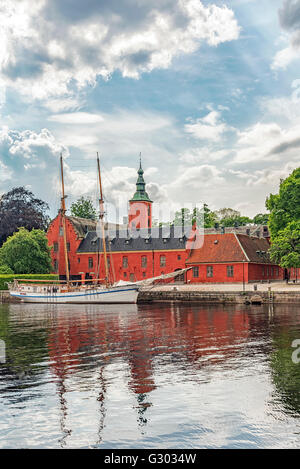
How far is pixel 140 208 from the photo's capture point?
97.2 metres

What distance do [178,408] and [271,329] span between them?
17374mm

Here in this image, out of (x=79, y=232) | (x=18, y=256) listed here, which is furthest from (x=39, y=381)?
(x=79, y=232)

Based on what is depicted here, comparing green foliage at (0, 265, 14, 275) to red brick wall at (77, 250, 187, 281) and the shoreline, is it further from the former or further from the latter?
the shoreline

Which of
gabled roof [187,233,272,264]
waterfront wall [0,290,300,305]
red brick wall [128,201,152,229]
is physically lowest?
waterfront wall [0,290,300,305]

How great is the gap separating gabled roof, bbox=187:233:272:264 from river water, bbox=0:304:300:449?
40082 millimetres

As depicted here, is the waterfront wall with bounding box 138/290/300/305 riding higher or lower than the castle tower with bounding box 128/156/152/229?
lower

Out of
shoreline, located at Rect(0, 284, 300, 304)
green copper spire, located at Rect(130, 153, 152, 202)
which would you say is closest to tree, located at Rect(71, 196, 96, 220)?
green copper spire, located at Rect(130, 153, 152, 202)

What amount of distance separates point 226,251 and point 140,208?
33.3 meters

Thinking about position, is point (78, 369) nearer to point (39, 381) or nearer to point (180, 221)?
point (39, 381)

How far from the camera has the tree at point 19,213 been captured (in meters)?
79.8

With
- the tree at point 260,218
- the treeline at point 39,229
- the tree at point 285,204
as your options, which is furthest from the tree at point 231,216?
the tree at point 285,204

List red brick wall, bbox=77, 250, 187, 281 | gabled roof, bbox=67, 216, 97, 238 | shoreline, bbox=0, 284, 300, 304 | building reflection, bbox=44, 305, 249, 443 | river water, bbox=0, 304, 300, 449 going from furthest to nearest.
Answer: gabled roof, bbox=67, 216, 97, 238
red brick wall, bbox=77, 250, 187, 281
shoreline, bbox=0, 284, 300, 304
building reflection, bbox=44, 305, 249, 443
river water, bbox=0, 304, 300, 449

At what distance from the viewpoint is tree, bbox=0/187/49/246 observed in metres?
79.8

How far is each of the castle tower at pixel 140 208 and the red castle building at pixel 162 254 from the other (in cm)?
70
